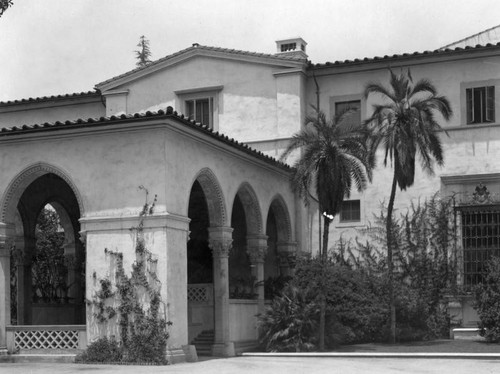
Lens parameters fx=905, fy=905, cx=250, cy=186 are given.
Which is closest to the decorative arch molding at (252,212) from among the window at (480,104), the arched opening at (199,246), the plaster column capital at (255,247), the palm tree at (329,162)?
the plaster column capital at (255,247)

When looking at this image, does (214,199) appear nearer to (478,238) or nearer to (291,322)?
(291,322)

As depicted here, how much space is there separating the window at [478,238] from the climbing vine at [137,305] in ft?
44.4

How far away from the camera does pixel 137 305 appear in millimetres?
22984

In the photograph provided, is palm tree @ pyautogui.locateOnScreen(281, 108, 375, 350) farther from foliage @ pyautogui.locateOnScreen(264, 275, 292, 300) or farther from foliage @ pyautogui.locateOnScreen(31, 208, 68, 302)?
foliage @ pyautogui.locateOnScreen(31, 208, 68, 302)

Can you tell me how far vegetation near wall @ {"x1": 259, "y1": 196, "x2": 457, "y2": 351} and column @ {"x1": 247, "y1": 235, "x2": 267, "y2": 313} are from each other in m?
1.18

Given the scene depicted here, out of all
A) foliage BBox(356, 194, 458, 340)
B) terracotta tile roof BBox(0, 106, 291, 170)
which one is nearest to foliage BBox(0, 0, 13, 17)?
terracotta tile roof BBox(0, 106, 291, 170)

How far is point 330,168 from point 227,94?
8622 millimetres

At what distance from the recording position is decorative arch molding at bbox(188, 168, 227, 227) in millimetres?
26250

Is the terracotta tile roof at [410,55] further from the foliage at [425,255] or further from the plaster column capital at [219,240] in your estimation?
the plaster column capital at [219,240]

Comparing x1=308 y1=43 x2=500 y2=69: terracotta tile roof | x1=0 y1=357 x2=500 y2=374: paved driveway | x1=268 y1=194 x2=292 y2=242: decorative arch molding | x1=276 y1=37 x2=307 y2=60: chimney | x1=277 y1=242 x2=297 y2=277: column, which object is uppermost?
x1=276 y1=37 x2=307 y2=60: chimney

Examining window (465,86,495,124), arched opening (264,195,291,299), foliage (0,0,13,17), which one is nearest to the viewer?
foliage (0,0,13,17)

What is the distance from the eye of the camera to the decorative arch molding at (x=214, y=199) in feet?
86.1

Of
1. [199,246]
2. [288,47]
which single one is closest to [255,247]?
[199,246]

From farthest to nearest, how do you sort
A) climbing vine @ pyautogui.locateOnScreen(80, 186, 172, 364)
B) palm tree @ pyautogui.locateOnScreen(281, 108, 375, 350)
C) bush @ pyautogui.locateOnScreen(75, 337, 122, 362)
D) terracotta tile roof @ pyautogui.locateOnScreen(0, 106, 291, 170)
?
palm tree @ pyautogui.locateOnScreen(281, 108, 375, 350) → terracotta tile roof @ pyautogui.locateOnScreen(0, 106, 291, 170) → bush @ pyautogui.locateOnScreen(75, 337, 122, 362) → climbing vine @ pyautogui.locateOnScreen(80, 186, 172, 364)
